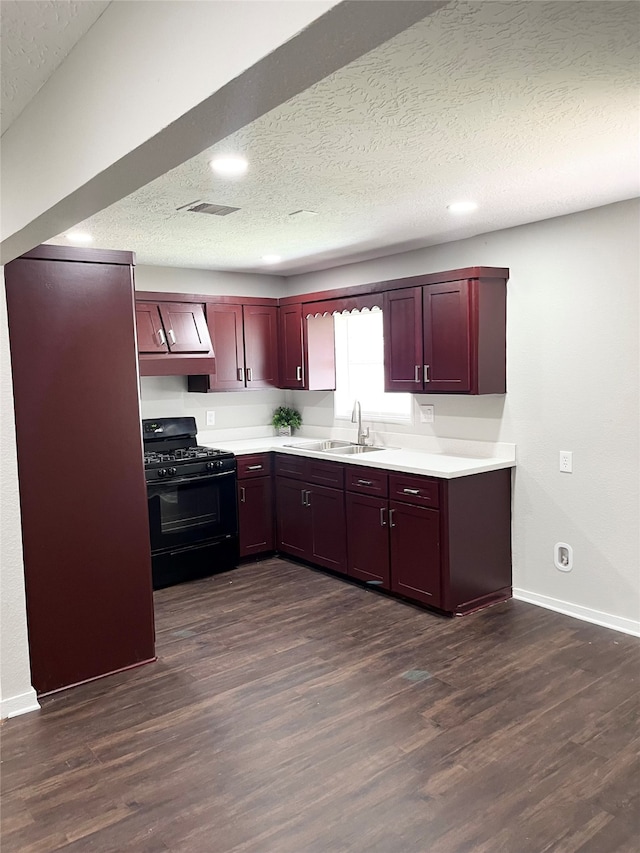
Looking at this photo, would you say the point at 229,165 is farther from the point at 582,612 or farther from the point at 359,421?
the point at 582,612

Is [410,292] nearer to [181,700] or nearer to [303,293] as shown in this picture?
[303,293]

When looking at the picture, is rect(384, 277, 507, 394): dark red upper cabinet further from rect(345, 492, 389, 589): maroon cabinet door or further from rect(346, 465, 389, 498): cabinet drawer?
rect(345, 492, 389, 589): maroon cabinet door

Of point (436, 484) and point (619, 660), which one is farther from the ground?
point (436, 484)

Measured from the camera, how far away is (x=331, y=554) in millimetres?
4770

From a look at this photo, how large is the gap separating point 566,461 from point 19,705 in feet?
10.5

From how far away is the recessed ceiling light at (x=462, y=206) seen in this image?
3422 millimetres

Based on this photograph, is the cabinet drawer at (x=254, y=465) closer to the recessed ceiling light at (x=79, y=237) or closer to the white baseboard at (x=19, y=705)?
the recessed ceiling light at (x=79, y=237)

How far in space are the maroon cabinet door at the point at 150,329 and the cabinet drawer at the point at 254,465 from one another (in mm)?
1035

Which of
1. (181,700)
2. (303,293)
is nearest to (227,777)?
(181,700)

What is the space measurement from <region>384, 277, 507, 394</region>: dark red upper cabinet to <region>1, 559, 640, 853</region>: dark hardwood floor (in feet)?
4.86

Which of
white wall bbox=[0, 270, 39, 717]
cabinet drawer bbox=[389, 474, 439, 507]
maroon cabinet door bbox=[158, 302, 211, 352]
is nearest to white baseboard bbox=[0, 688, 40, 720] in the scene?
white wall bbox=[0, 270, 39, 717]

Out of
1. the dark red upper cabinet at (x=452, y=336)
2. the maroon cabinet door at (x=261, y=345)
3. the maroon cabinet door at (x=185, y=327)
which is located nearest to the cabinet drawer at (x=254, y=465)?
the maroon cabinet door at (x=261, y=345)

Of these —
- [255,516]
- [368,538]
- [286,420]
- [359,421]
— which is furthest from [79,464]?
[286,420]

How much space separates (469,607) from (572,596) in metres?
0.61
